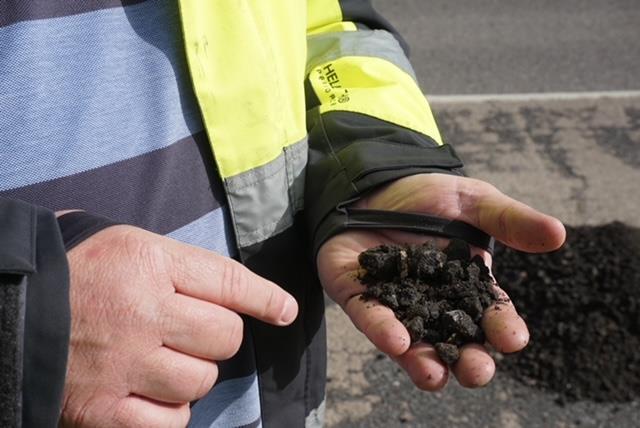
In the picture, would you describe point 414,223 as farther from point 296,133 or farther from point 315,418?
point 315,418

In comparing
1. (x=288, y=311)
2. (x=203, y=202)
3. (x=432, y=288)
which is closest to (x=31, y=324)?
(x=288, y=311)

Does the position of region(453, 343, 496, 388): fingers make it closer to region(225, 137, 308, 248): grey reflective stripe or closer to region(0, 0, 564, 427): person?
region(0, 0, 564, 427): person

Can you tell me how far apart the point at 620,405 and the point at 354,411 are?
1090 mm

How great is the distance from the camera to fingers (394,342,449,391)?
5.12ft

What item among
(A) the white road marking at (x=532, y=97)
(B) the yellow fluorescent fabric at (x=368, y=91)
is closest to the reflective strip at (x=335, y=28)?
(B) the yellow fluorescent fabric at (x=368, y=91)

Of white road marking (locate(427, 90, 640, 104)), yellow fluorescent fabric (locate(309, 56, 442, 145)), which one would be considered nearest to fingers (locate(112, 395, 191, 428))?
yellow fluorescent fabric (locate(309, 56, 442, 145))

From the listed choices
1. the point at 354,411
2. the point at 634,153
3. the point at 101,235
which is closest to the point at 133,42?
the point at 101,235

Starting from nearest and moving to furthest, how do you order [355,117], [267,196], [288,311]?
[288,311] < [267,196] < [355,117]

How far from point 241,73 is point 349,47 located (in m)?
0.52

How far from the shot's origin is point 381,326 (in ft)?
5.37

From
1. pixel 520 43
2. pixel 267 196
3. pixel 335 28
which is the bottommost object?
pixel 520 43

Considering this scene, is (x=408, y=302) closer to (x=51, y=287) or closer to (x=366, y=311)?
(x=366, y=311)

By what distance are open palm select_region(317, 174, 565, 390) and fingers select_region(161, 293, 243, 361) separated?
41 cm

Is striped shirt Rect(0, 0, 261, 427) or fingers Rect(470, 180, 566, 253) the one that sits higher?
striped shirt Rect(0, 0, 261, 427)
